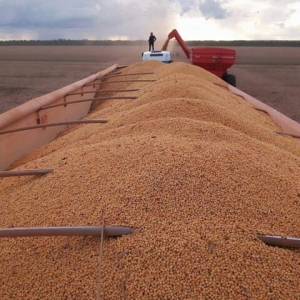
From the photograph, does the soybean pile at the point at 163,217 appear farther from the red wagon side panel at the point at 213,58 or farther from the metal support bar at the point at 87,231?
the red wagon side panel at the point at 213,58

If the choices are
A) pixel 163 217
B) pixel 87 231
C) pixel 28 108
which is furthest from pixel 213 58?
pixel 87 231

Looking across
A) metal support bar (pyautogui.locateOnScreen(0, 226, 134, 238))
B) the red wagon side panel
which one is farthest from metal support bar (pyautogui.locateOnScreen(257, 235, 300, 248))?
the red wagon side panel

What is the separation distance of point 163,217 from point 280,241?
45cm

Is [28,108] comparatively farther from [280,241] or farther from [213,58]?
[213,58]

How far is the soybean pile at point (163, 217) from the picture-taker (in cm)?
122

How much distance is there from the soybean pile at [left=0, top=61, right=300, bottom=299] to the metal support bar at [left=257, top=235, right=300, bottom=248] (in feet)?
0.11

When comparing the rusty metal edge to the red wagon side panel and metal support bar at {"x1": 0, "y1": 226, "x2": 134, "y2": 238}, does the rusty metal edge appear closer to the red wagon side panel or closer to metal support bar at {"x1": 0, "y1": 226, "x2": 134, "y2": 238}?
metal support bar at {"x1": 0, "y1": 226, "x2": 134, "y2": 238}

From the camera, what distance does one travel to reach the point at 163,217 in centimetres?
144

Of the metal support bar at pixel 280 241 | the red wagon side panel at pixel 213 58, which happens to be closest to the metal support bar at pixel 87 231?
the metal support bar at pixel 280 241

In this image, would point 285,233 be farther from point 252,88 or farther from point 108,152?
point 252,88

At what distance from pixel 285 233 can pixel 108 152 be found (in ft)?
3.34

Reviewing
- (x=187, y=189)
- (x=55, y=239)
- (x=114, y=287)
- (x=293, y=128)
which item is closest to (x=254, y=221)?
(x=187, y=189)

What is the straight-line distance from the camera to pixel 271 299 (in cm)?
117

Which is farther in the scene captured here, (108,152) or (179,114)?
(179,114)
